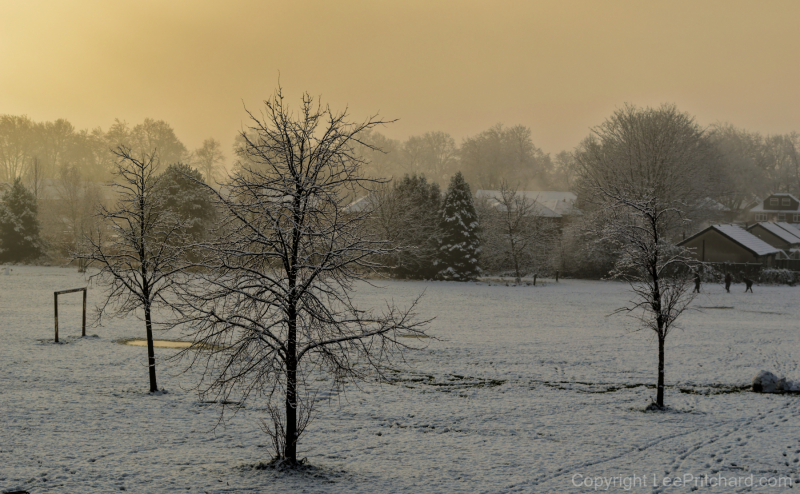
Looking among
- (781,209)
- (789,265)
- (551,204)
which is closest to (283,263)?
(789,265)

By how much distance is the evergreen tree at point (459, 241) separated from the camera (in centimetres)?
4919

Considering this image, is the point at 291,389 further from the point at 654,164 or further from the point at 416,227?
the point at 654,164

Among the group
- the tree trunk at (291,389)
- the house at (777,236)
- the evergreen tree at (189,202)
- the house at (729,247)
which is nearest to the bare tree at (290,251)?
the tree trunk at (291,389)

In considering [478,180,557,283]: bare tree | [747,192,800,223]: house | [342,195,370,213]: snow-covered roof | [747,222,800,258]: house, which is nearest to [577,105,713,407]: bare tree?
[478,180,557,283]: bare tree

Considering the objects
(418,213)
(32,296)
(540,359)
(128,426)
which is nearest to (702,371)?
(540,359)

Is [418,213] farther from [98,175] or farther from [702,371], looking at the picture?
[98,175]

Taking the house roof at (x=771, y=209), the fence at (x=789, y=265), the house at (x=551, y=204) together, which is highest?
the house roof at (x=771, y=209)

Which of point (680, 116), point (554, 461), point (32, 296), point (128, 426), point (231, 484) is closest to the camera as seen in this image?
point (231, 484)

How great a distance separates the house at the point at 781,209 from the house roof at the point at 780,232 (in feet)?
84.6

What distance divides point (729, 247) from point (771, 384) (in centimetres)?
4049

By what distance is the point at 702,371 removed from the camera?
17516 millimetres

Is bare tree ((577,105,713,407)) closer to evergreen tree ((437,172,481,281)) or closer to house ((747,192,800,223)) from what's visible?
evergreen tree ((437,172,481,281))

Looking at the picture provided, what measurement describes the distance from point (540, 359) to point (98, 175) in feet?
324

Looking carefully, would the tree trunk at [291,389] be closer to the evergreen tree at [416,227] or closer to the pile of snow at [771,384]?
the pile of snow at [771,384]
